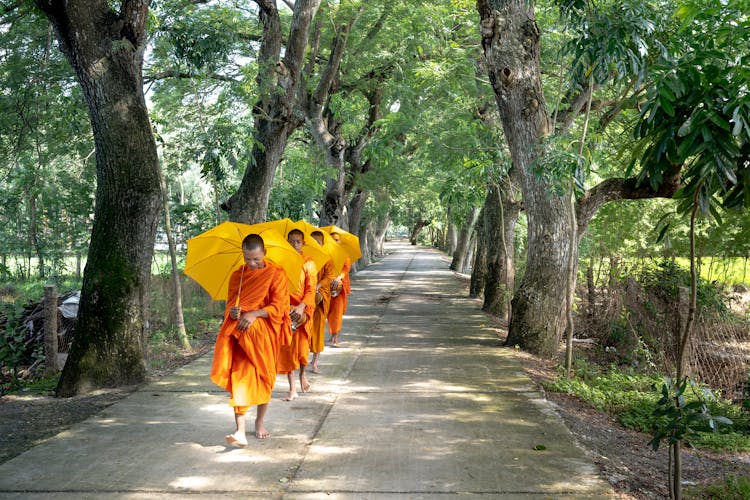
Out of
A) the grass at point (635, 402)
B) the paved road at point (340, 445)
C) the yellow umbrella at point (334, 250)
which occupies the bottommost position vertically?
the grass at point (635, 402)

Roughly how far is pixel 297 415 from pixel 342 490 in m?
2.15

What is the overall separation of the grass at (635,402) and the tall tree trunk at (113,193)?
494cm

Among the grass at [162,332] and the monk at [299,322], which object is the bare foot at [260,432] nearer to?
the monk at [299,322]

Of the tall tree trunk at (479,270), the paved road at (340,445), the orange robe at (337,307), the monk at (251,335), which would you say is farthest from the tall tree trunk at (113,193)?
the tall tree trunk at (479,270)

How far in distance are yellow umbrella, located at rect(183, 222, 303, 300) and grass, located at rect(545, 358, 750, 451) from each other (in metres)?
3.62

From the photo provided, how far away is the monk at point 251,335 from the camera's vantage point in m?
5.65

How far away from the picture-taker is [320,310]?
895cm

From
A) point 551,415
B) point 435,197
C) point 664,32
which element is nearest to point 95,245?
point 551,415

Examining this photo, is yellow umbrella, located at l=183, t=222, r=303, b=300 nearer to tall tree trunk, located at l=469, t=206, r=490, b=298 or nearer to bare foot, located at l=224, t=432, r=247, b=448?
bare foot, located at l=224, t=432, r=247, b=448

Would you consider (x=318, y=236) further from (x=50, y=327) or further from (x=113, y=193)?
(x=50, y=327)

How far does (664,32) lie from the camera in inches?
342

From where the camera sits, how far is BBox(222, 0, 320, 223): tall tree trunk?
39.3 feet

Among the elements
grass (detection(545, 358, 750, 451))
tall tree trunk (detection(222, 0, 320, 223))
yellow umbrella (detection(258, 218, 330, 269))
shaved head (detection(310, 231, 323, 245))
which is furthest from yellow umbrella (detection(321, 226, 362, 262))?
grass (detection(545, 358, 750, 451))

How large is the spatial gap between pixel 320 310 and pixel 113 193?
9.33 feet
